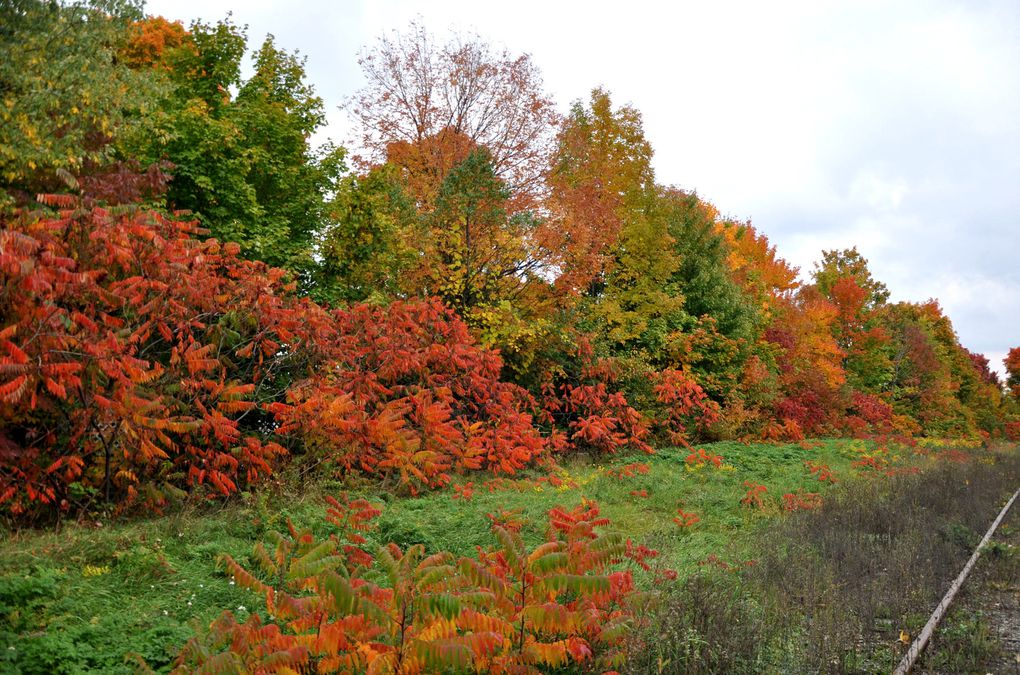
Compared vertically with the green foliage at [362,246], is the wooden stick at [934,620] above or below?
below

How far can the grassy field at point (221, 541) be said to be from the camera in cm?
511

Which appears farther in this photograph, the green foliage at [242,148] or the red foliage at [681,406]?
the red foliage at [681,406]

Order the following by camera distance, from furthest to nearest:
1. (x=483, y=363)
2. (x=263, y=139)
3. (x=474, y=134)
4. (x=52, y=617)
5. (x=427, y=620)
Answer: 1. (x=474, y=134)
2. (x=263, y=139)
3. (x=483, y=363)
4. (x=52, y=617)
5. (x=427, y=620)

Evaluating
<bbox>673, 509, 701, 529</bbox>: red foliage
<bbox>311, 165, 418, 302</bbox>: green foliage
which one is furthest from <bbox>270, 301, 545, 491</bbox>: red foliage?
<bbox>673, 509, 701, 529</bbox>: red foliage

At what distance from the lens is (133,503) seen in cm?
859

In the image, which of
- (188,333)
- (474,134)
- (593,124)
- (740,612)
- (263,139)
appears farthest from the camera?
(593,124)

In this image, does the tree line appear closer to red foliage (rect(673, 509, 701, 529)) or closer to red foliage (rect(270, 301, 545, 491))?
red foliage (rect(270, 301, 545, 491))

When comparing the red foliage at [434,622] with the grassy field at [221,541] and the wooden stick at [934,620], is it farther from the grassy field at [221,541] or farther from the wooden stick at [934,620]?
the wooden stick at [934,620]

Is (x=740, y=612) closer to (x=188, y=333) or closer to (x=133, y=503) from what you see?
(x=133, y=503)

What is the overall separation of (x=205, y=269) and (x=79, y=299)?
1.71 metres

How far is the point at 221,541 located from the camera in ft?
24.9

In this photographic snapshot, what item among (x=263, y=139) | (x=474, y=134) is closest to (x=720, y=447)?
(x=474, y=134)

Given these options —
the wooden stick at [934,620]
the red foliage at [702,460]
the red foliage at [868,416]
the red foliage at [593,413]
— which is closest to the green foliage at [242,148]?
the red foliage at [593,413]

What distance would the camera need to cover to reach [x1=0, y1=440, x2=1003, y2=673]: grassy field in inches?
201
